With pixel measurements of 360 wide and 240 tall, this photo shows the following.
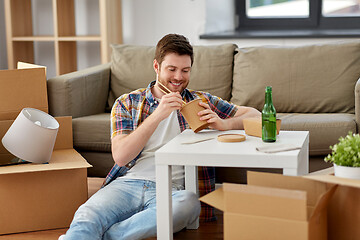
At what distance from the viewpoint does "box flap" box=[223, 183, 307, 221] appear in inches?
59.4

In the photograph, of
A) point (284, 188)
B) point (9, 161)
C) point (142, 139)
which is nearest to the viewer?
Answer: point (284, 188)

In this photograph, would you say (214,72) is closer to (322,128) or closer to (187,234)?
(322,128)

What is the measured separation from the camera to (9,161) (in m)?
2.54

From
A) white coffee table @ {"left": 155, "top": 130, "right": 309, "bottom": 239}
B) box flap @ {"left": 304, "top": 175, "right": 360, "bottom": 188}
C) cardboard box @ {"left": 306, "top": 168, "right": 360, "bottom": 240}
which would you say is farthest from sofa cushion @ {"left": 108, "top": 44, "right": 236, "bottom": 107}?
box flap @ {"left": 304, "top": 175, "right": 360, "bottom": 188}

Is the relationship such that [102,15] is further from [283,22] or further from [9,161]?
[9,161]

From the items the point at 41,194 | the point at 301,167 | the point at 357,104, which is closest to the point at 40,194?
the point at 41,194

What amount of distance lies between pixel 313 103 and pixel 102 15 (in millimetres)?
1574

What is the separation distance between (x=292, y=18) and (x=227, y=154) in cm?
250

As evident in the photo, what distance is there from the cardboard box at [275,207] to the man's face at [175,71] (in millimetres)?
565

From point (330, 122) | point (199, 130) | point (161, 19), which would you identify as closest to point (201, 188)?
point (199, 130)

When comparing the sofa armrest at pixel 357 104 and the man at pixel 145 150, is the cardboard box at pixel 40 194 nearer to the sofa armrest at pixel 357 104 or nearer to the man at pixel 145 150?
the man at pixel 145 150

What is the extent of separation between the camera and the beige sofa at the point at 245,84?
286cm

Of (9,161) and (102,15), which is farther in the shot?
(102,15)

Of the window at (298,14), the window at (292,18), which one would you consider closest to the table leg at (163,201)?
the window at (292,18)
